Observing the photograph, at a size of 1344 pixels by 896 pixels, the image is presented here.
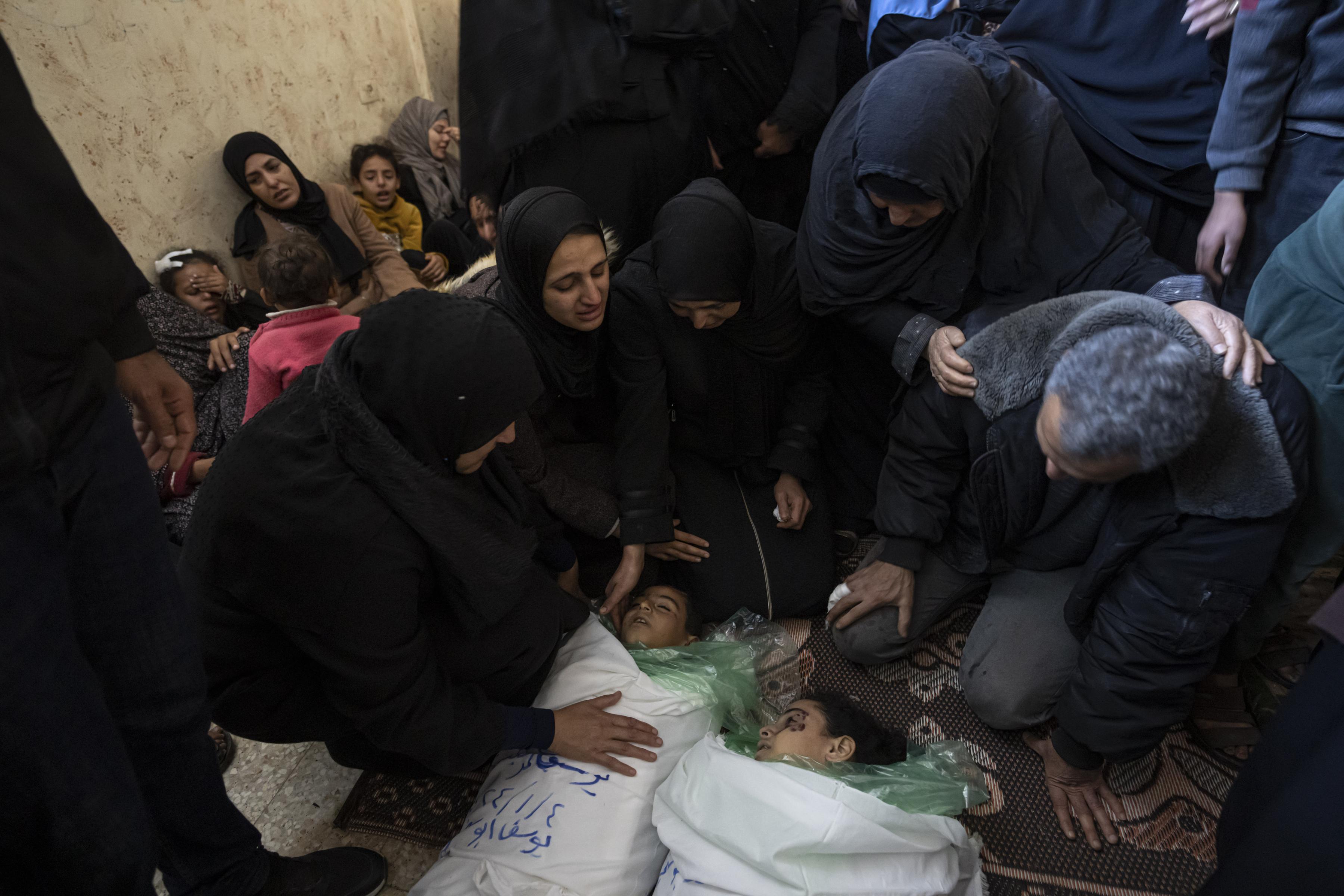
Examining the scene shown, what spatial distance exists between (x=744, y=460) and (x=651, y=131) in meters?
1.05

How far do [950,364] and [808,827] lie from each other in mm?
961

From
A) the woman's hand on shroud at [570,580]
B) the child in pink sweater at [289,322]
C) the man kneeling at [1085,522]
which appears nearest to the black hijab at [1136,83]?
the man kneeling at [1085,522]

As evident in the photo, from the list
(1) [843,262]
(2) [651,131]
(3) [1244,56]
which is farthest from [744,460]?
(3) [1244,56]

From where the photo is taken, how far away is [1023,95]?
67.7 inches

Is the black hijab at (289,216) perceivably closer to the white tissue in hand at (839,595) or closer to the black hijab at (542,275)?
the black hijab at (542,275)

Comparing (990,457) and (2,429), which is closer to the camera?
(2,429)

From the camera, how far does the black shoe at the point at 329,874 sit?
1.32 m

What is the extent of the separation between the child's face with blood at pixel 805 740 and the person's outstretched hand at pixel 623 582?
51 centimetres

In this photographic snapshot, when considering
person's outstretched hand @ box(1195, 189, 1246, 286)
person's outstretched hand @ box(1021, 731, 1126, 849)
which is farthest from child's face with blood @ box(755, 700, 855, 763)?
person's outstretched hand @ box(1195, 189, 1246, 286)

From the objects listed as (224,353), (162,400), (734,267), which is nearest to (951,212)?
(734,267)

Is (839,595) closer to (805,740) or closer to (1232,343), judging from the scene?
(805,740)

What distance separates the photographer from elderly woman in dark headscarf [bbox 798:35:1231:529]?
1.56 m

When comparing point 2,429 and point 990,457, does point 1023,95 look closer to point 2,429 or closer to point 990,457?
point 990,457

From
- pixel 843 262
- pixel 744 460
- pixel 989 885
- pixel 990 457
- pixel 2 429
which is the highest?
pixel 2 429
